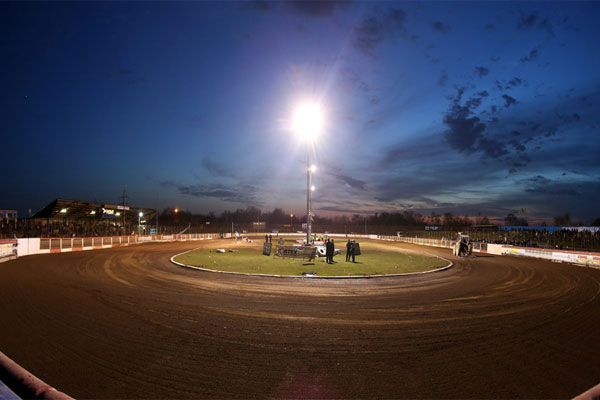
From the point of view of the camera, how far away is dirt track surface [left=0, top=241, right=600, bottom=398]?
5.17 meters

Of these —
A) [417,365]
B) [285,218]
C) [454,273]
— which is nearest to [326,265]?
[454,273]

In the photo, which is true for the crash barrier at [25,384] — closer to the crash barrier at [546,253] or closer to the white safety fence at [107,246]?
the white safety fence at [107,246]

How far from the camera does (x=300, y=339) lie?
23.9 ft

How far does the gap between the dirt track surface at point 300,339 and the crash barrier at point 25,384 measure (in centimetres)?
95

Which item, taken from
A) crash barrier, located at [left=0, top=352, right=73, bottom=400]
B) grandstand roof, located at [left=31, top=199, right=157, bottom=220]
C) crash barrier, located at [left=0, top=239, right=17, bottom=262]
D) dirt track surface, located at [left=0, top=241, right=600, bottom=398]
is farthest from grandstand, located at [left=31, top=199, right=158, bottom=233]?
crash barrier, located at [left=0, top=352, right=73, bottom=400]

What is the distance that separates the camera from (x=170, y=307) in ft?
32.7

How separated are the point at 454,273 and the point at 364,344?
46.5 feet

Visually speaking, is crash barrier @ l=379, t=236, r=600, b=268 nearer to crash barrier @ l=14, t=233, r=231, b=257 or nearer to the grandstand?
crash barrier @ l=14, t=233, r=231, b=257

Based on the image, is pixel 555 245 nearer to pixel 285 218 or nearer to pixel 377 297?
pixel 377 297

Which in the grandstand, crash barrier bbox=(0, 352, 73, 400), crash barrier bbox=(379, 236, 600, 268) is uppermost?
the grandstand

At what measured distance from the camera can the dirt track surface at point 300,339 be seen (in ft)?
17.0

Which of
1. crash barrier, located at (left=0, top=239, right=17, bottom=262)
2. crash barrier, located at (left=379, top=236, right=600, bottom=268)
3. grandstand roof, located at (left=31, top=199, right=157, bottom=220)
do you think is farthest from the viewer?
grandstand roof, located at (left=31, top=199, right=157, bottom=220)

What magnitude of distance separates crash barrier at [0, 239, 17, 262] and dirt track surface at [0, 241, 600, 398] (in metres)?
11.5

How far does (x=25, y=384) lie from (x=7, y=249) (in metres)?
26.9
